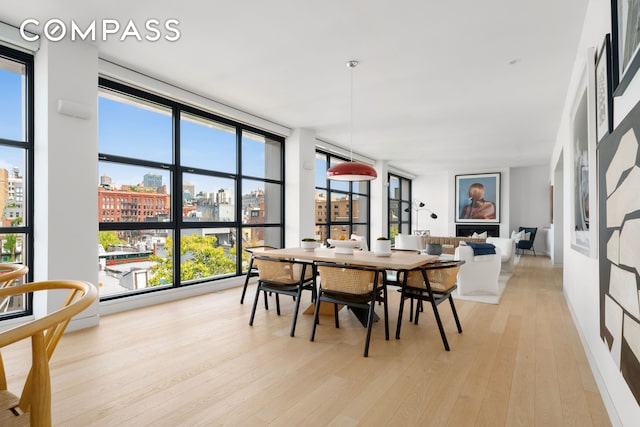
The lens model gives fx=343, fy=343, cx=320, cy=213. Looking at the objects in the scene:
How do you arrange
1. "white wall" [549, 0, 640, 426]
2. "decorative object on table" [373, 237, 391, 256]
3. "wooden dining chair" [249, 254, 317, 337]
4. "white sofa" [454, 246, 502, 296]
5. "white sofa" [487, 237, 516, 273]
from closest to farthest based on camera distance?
"white wall" [549, 0, 640, 426], "wooden dining chair" [249, 254, 317, 337], "decorative object on table" [373, 237, 391, 256], "white sofa" [454, 246, 502, 296], "white sofa" [487, 237, 516, 273]

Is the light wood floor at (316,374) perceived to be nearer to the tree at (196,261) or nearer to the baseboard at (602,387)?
the baseboard at (602,387)

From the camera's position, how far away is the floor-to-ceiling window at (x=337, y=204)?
302 inches

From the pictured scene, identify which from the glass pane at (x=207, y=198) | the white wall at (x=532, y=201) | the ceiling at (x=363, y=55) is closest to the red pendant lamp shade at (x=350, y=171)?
the ceiling at (x=363, y=55)

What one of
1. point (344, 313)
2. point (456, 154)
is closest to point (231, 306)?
point (344, 313)

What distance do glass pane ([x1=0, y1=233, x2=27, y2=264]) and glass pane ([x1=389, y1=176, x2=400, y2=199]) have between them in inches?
363

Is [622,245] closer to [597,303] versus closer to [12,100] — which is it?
[597,303]

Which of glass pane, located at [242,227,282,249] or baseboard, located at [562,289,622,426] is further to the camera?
glass pane, located at [242,227,282,249]

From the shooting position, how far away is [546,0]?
262 centimetres

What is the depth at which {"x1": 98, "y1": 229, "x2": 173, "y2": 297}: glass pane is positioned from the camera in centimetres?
400

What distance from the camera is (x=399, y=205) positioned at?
38.2 feet

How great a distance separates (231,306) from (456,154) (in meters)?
6.85

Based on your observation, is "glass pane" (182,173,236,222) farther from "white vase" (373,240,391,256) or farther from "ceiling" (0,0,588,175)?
"white vase" (373,240,391,256)

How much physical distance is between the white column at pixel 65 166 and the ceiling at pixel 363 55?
1.14 ft

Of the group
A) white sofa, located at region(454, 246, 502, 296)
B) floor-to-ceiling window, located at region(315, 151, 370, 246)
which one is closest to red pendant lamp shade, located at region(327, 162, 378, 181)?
white sofa, located at region(454, 246, 502, 296)
